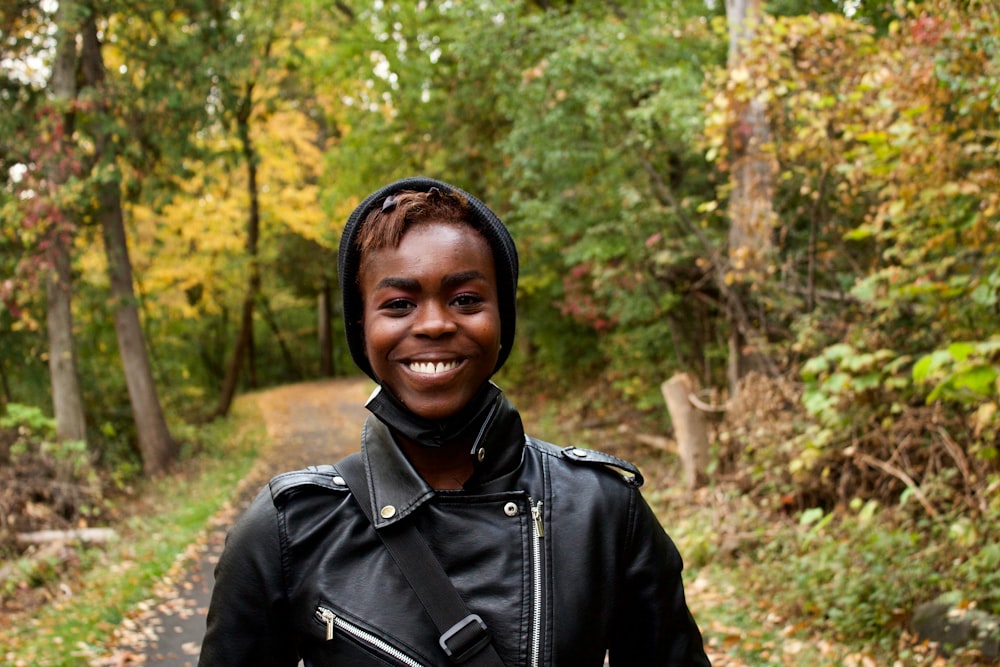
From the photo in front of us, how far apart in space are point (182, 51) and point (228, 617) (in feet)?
48.6

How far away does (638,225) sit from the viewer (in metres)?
11.2

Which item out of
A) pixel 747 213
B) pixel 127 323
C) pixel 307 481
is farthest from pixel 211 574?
pixel 307 481

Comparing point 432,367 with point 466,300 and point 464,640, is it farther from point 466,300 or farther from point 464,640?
point 464,640

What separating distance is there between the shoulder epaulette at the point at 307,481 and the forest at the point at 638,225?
4.15m

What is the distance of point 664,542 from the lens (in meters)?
1.90

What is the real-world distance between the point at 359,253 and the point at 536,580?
28.9 inches

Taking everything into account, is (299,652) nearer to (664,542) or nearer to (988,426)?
(664,542)

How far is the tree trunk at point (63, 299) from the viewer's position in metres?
13.1

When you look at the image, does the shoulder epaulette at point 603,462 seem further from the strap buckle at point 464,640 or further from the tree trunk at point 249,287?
the tree trunk at point 249,287

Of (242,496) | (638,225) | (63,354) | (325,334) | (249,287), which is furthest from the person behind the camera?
(325,334)

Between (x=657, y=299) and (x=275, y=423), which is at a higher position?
(x=657, y=299)

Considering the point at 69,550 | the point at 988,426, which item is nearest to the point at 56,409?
the point at 69,550

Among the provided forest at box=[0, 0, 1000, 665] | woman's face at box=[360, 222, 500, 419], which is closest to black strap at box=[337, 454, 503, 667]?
woman's face at box=[360, 222, 500, 419]

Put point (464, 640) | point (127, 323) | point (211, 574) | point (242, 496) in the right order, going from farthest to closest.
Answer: point (127, 323) → point (242, 496) → point (211, 574) → point (464, 640)
